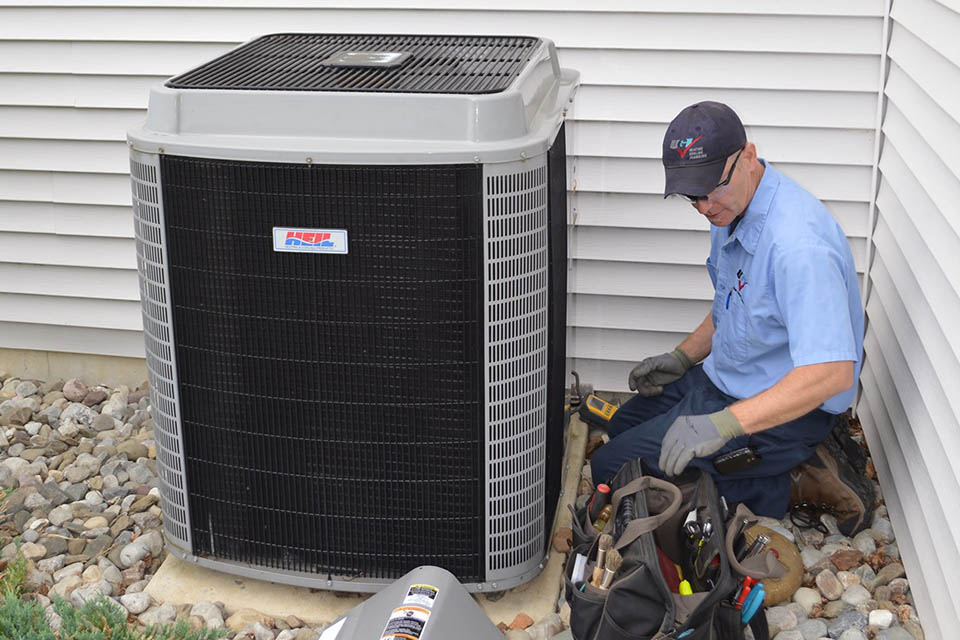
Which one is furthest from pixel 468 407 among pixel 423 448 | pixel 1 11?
pixel 1 11

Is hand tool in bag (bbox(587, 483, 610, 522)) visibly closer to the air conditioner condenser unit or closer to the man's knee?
the air conditioner condenser unit

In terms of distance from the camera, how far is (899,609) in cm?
284

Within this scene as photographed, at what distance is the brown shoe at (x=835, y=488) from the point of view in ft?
10.3

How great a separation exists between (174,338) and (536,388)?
888 millimetres

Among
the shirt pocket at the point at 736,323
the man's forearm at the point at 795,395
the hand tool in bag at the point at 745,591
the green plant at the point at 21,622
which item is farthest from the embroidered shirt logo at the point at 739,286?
the green plant at the point at 21,622

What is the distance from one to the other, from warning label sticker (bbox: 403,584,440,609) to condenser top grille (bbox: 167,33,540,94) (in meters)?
1.09

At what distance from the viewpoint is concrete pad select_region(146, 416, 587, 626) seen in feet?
9.32

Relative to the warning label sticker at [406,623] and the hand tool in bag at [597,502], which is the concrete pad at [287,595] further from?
the warning label sticker at [406,623]

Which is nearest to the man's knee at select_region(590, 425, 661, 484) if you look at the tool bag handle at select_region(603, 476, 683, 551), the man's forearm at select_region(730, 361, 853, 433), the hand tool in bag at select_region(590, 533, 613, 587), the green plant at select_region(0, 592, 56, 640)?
the tool bag handle at select_region(603, 476, 683, 551)

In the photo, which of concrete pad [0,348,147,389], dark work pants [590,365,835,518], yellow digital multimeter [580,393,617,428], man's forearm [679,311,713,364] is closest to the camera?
dark work pants [590,365,835,518]

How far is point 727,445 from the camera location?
3000 mm

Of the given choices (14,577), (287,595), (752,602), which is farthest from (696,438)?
(14,577)

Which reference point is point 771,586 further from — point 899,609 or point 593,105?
point 593,105

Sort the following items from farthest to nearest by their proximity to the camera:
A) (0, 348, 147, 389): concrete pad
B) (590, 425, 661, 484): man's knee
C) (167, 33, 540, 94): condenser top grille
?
(0, 348, 147, 389): concrete pad → (590, 425, 661, 484): man's knee → (167, 33, 540, 94): condenser top grille
